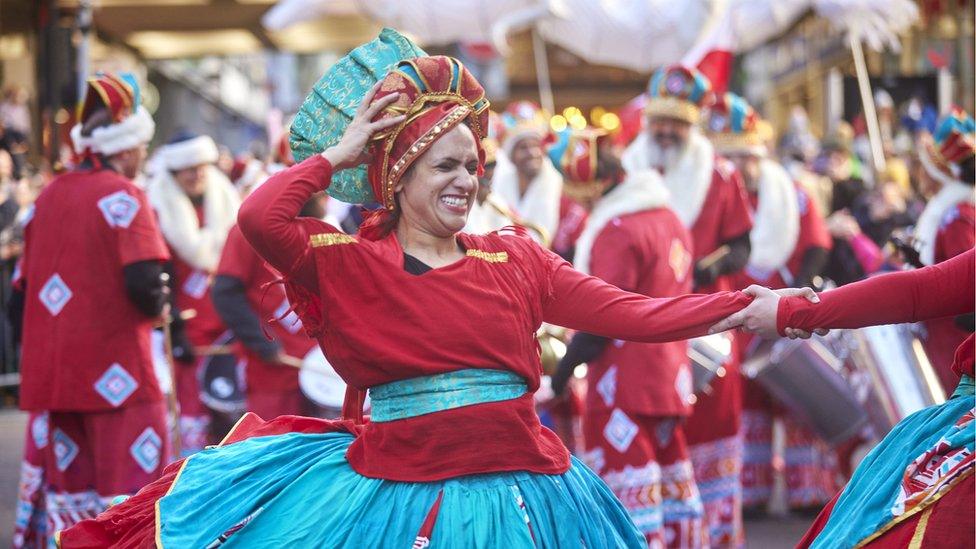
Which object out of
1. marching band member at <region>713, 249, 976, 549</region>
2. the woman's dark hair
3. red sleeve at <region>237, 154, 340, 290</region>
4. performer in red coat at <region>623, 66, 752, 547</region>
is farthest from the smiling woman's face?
performer in red coat at <region>623, 66, 752, 547</region>

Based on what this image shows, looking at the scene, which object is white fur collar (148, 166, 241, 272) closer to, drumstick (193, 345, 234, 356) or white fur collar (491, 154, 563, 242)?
drumstick (193, 345, 234, 356)

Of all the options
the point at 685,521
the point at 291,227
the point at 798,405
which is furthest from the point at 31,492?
the point at 798,405

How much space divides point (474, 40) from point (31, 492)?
9.18m

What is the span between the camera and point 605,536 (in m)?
3.99

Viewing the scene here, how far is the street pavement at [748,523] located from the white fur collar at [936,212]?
2288mm

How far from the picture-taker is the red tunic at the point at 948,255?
21.7ft

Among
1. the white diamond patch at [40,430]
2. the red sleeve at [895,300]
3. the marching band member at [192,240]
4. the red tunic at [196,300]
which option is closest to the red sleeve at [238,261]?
the white diamond patch at [40,430]

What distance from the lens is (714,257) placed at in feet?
27.2

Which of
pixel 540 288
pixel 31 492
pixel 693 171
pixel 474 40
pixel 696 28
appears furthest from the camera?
pixel 474 40

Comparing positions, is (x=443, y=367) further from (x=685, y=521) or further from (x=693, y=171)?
(x=693, y=171)

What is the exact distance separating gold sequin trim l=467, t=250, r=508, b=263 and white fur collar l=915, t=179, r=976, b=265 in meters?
3.12

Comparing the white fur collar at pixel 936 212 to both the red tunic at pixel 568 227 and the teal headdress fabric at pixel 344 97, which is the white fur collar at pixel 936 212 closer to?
the red tunic at pixel 568 227

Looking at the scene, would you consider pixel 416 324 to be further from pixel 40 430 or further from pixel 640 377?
pixel 40 430

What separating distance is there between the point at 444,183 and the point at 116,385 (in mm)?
3036
